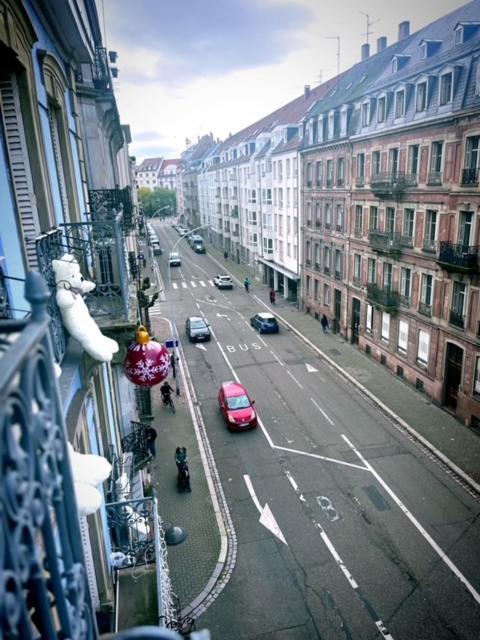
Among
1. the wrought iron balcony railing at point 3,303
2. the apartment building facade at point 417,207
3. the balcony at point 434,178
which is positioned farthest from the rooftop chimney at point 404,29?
the wrought iron balcony railing at point 3,303

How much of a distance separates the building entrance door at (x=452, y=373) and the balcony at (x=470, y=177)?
754 cm

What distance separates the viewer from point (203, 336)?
3381cm

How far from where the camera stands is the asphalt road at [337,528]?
476 inches

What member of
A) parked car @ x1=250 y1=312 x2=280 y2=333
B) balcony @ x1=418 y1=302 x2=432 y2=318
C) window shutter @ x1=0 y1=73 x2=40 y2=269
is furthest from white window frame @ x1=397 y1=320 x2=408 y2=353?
window shutter @ x1=0 y1=73 x2=40 y2=269

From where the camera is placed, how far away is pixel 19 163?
6434mm

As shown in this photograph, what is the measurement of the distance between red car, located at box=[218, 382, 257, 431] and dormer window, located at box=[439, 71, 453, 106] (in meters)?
16.6

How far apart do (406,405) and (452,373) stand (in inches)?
110

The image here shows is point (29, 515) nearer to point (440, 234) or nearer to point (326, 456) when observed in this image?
point (326, 456)

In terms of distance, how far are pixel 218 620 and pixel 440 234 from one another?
61.5ft

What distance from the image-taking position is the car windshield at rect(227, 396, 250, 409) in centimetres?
2191

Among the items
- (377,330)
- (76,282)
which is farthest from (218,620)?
(377,330)

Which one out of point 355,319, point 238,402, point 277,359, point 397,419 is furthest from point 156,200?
point 397,419

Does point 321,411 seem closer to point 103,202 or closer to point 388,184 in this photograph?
point 388,184

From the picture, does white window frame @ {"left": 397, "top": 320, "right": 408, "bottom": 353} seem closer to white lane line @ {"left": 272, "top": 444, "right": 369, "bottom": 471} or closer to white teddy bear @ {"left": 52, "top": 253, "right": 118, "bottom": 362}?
white lane line @ {"left": 272, "top": 444, "right": 369, "bottom": 471}
